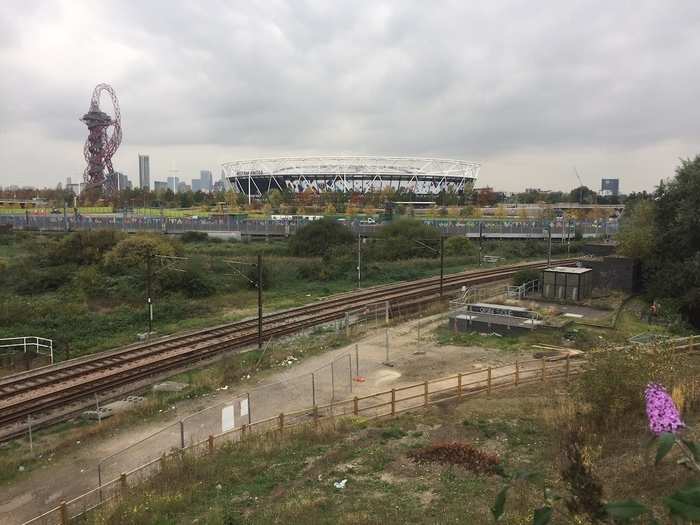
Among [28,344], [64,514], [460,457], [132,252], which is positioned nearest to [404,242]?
[132,252]

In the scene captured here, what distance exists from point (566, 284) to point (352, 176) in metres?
140

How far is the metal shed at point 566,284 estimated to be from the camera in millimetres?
34406

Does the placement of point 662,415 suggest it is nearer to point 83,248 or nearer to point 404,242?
point 83,248

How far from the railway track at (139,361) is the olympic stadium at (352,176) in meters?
132

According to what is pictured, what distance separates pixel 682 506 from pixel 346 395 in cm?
1674

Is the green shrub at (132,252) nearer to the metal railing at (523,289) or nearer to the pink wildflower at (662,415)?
the metal railing at (523,289)

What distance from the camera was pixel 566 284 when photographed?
34.6 m

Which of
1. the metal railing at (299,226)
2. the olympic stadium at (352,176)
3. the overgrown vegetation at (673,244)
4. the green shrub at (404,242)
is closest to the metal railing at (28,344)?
the overgrown vegetation at (673,244)

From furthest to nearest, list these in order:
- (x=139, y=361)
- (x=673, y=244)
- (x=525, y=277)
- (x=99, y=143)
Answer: (x=99, y=143) → (x=525, y=277) → (x=673, y=244) → (x=139, y=361)

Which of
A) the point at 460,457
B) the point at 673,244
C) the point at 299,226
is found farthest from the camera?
the point at 299,226

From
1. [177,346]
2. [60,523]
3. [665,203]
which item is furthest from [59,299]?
[665,203]

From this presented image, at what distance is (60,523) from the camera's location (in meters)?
10.5

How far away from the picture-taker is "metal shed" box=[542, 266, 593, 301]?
34.4 metres

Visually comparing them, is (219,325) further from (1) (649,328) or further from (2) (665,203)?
(2) (665,203)
